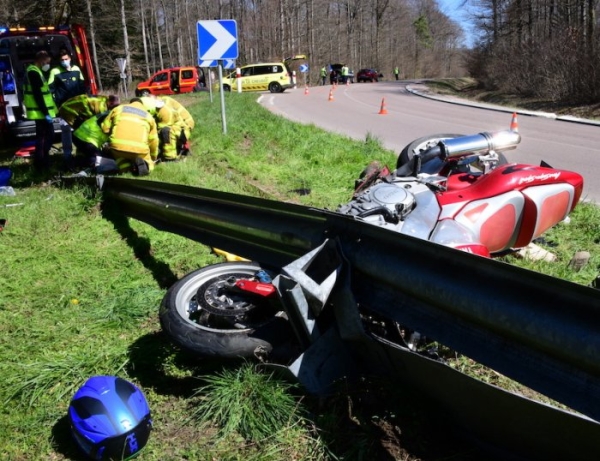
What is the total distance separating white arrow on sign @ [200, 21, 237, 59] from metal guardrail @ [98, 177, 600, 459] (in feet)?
24.6

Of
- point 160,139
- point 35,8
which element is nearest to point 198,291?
point 160,139

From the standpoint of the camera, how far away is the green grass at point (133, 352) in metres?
2.12

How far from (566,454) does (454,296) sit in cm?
56

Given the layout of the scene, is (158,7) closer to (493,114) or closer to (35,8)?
(35,8)

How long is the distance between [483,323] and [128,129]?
17.7 feet

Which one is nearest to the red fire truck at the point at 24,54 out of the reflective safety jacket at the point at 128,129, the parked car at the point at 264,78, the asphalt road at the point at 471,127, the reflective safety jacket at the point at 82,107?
the reflective safety jacket at the point at 82,107

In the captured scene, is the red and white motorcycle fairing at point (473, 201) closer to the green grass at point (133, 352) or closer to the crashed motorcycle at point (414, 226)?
the crashed motorcycle at point (414, 226)

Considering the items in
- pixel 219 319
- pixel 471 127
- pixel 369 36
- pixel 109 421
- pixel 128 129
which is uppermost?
pixel 369 36

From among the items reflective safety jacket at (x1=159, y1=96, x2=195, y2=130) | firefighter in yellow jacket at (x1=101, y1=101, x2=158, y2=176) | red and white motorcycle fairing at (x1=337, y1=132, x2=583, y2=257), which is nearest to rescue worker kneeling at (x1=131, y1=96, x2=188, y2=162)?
reflective safety jacket at (x1=159, y1=96, x2=195, y2=130)

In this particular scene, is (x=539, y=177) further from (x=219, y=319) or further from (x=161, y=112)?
(x=161, y=112)

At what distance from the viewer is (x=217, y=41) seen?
9.30 metres

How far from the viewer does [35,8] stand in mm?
27750

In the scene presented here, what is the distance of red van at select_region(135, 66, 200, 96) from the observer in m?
33.2

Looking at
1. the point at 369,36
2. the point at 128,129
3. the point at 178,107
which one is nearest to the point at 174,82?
the point at 178,107
